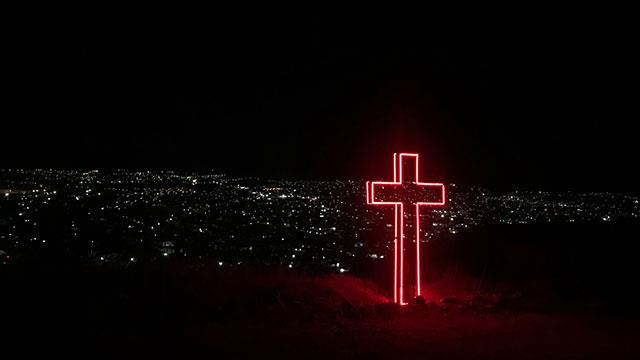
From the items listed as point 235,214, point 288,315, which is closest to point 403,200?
point 288,315

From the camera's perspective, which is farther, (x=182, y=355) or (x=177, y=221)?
(x=177, y=221)

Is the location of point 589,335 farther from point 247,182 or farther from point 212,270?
point 247,182

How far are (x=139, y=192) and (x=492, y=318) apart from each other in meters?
48.4

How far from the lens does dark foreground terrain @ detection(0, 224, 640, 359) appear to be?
27.5ft

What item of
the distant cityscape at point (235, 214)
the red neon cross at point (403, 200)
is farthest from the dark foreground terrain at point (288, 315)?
the distant cityscape at point (235, 214)

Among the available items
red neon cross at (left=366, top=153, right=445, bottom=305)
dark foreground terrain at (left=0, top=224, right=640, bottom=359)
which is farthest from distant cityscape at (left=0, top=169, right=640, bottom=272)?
red neon cross at (left=366, top=153, right=445, bottom=305)

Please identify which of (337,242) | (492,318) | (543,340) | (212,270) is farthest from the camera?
(337,242)

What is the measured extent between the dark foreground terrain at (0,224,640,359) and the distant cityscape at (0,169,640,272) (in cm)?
872

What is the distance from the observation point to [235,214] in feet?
172

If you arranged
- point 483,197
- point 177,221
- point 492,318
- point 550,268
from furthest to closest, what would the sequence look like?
point 483,197, point 177,221, point 550,268, point 492,318

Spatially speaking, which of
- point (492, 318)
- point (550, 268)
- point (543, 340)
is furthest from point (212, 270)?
point (550, 268)

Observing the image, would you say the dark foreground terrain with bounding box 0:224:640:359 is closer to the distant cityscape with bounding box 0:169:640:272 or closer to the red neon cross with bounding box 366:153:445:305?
the red neon cross with bounding box 366:153:445:305

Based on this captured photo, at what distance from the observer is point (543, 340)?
9367mm

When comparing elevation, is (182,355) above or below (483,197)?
below
